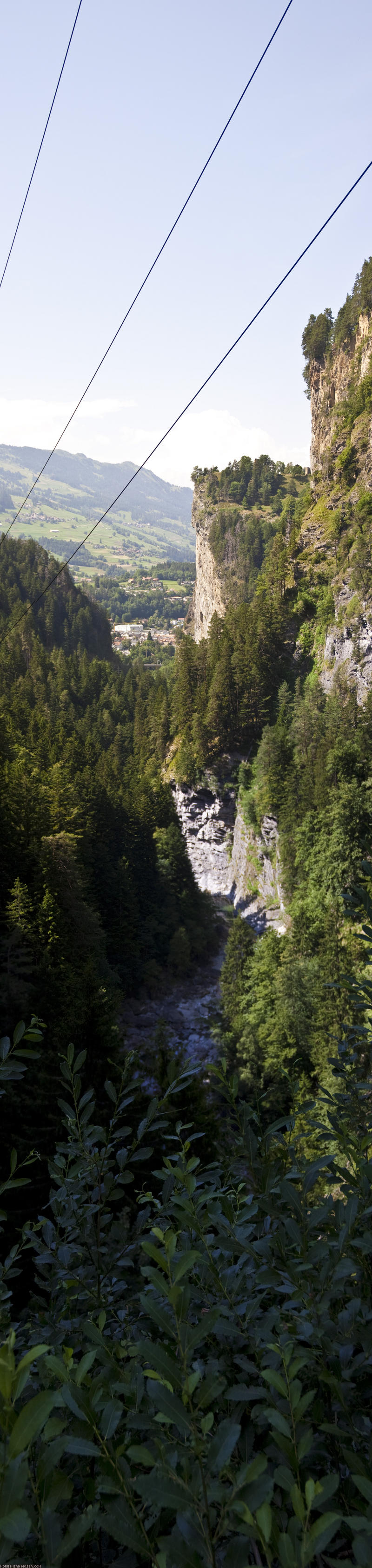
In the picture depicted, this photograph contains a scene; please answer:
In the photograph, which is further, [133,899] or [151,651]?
[151,651]

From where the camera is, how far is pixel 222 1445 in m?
1.12

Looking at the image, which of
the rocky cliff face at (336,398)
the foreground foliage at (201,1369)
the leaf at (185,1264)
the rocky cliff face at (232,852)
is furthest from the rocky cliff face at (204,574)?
the leaf at (185,1264)

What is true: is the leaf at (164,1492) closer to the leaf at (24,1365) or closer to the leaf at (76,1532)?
the leaf at (76,1532)

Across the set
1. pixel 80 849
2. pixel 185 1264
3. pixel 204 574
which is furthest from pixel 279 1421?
pixel 204 574

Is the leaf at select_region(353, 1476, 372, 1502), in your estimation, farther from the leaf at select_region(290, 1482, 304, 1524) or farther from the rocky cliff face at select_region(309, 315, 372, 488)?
the rocky cliff face at select_region(309, 315, 372, 488)

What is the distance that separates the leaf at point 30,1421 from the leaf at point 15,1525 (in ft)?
0.19

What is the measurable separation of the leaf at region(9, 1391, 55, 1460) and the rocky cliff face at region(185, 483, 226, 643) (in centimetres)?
7353

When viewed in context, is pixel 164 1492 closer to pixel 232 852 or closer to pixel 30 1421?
pixel 30 1421

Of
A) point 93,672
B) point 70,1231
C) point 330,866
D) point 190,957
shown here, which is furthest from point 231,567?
point 70,1231

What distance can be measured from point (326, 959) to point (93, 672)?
44554 mm

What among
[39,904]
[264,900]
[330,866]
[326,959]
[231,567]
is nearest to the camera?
[39,904]

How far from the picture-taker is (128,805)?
36.7 meters

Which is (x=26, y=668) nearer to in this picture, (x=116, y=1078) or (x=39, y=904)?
(x=39, y=904)

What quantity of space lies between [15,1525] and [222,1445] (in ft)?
1.32
